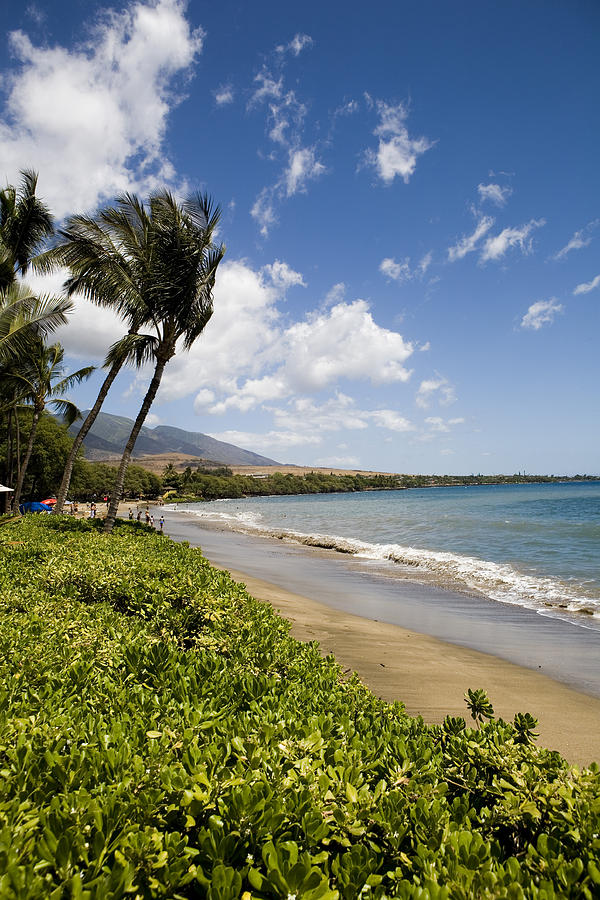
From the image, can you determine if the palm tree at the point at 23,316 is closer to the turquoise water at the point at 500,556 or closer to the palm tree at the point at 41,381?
the palm tree at the point at 41,381

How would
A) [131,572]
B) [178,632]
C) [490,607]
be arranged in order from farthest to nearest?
[490,607]
[131,572]
[178,632]

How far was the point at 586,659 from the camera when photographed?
7680 millimetres

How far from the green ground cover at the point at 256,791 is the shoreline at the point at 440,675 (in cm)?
292

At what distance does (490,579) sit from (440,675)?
9428mm

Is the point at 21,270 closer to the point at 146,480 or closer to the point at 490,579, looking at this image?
the point at 490,579

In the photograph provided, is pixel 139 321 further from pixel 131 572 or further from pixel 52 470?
pixel 52 470

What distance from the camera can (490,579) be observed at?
1495 centimetres

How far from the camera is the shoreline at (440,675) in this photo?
526 centimetres

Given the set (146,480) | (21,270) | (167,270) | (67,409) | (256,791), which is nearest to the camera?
(256,791)

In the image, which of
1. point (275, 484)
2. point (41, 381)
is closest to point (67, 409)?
point (41, 381)

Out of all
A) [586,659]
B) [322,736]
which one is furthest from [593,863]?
[586,659]

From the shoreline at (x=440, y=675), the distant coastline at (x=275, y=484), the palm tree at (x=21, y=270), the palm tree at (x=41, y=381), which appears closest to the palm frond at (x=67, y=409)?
the palm tree at (x=41, y=381)

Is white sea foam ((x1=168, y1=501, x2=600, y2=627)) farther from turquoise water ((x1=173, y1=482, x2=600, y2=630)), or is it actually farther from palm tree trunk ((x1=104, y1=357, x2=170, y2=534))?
palm tree trunk ((x1=104, y1=357, x2=170, y2=534))

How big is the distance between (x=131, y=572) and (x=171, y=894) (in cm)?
494
